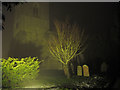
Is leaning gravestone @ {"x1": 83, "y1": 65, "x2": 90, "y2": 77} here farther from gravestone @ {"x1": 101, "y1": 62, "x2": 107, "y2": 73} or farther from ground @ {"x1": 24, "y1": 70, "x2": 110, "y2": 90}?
gravestone @ {"x1": 101, "y1": 62, "x2": 107, "y2": 73}

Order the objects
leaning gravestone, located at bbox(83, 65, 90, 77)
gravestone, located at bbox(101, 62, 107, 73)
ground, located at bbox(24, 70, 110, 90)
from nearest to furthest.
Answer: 1. ground, located at bbox(24, 70, 110, 90)
2. leaning gravestone, located at bbox(83, 65, 90, 77)
3. gravestone, located at bbox(101, 62, 107, 73)

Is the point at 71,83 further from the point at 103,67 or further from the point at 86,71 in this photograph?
the point at 103,67

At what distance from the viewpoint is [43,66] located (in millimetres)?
17344

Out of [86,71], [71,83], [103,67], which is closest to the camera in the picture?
[71,83]

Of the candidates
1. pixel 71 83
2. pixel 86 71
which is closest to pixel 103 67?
pixel 86 71

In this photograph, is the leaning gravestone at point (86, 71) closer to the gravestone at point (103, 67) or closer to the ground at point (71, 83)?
the ground at point (71, 83)

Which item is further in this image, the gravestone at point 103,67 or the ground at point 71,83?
the gravestone at point 103,67

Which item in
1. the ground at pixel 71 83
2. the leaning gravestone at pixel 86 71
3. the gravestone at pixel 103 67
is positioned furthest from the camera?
the gravestone at pixel 103 67

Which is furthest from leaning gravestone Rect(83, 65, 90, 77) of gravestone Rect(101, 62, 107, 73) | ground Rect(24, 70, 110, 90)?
gravestone Rect(101, 62, 107, 73)

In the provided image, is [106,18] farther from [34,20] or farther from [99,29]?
[34,20]

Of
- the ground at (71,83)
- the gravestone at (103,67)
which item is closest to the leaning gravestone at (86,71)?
the ground at (71,83)

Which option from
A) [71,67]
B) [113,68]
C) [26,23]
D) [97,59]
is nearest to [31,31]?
[26,23]

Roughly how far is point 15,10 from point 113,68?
14.5 m

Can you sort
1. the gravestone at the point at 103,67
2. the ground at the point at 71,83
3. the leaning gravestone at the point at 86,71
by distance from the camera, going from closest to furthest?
the ground at the point at 71,83, the leaning gravestone at the point at 86,71, the gravestone at the point at 103,67
